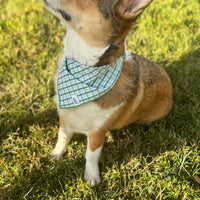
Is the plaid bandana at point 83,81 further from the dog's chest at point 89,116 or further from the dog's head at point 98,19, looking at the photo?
the dog's head at point 98,19

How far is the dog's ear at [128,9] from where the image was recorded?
1.96m

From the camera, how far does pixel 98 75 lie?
99.5 inches

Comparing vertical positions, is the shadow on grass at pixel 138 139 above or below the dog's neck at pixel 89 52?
below

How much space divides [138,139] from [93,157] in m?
0.78

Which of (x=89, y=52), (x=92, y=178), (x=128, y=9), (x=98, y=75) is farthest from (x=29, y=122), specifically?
(x=128, y=9)

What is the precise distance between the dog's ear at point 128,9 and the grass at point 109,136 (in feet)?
5.54

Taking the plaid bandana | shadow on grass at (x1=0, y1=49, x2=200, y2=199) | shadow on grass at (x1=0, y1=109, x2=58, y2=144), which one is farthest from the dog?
shadow on grass at (x1=0, y1=109, x2=58, y2=144)

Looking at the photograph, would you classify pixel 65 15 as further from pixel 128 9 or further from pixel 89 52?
pixel 128 9

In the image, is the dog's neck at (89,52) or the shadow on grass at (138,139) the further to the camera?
the shadow on grass at (138,139)

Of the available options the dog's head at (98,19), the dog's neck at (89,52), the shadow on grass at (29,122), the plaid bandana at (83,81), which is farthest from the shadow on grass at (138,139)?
the dog's head at (98,19)

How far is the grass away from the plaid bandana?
855 millimetres

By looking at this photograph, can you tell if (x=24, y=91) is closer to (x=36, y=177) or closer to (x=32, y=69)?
(x=32, y=69)

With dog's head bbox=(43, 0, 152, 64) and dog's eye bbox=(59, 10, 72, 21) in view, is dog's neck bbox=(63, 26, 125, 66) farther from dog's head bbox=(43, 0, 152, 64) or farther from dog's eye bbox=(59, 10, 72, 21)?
dog's eye bbox=(59, 10, 72, 21)

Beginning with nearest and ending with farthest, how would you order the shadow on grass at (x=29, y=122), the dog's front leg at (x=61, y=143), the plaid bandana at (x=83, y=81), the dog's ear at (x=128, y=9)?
the dog's ear at (x=128, y=9) < the plaid bandana at (x=83, y=81) < the dog's front leg at (x=61, y=143) < the shadow on grass at (x=29, y=122)
